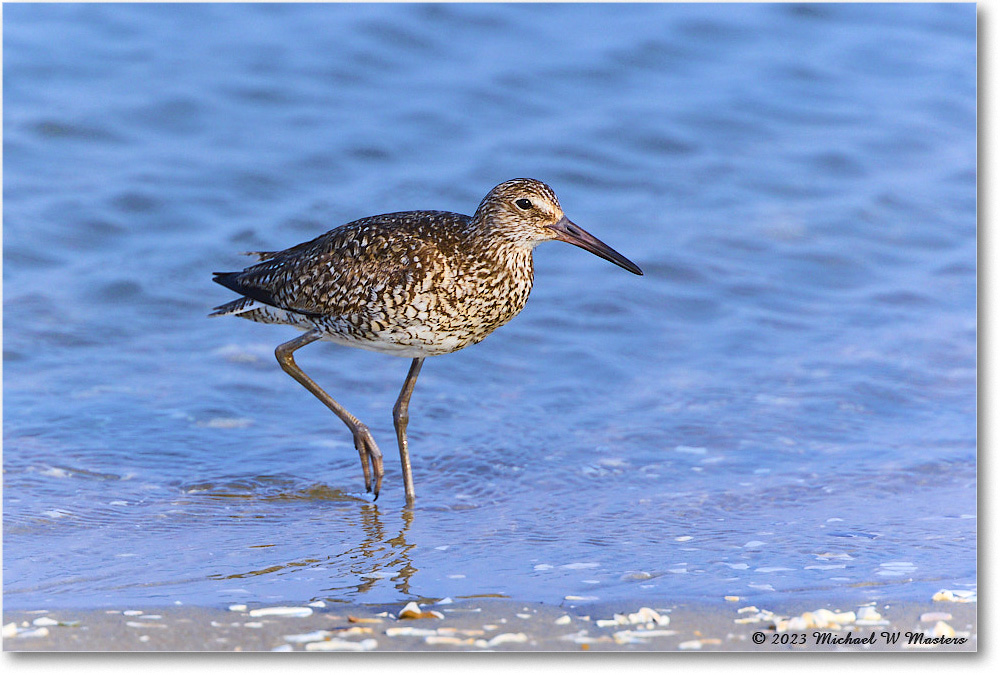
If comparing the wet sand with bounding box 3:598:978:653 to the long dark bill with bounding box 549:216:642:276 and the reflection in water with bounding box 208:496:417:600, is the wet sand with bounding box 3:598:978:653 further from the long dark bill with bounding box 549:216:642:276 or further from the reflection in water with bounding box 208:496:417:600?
the long dark bill with bounding box 549:216:642:276

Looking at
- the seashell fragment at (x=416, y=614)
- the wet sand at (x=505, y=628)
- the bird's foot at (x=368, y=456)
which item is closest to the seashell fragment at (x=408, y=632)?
the wet sand at (x=505, y=628)

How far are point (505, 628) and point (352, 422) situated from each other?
251cm

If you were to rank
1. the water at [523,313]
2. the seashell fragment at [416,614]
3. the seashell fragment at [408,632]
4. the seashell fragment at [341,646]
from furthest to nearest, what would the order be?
the water at [523,313] → the seashell fragment at [416,614] → the seashell fragment at [408,632] → the seashell fragment at [341,646]

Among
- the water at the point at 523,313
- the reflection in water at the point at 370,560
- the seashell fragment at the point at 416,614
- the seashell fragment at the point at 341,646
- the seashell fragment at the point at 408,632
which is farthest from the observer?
the water at the point at 523,313

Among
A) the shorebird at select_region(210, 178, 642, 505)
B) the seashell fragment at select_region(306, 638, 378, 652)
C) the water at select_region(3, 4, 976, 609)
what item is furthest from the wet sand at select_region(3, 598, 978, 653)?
the shorebird at select_region(210, 178, 642, 505)

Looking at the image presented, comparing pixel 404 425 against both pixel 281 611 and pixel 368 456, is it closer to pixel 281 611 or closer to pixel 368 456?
pixel 368 456

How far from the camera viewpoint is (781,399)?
8.36m

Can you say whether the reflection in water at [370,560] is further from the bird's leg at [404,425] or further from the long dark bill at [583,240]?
the long dark bill at [583,240]

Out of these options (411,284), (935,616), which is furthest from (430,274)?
(935,616)

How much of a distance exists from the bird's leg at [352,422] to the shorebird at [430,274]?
1cm

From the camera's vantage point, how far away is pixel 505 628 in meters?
4.88

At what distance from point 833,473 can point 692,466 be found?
2.69 feet

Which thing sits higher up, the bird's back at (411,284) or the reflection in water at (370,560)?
the bird's back at (411,284)

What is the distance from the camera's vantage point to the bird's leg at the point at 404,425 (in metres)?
6.88
